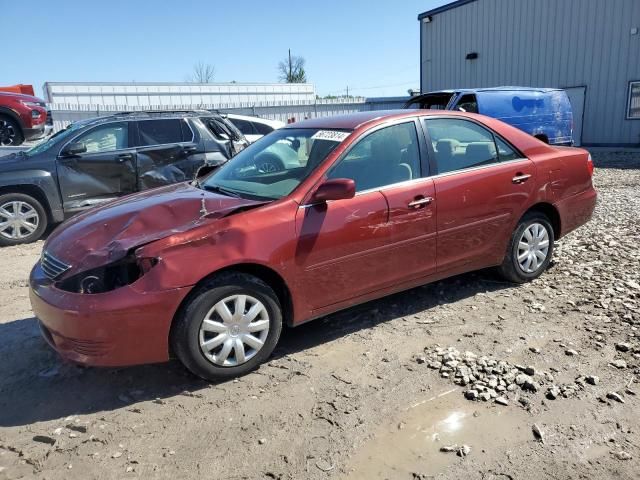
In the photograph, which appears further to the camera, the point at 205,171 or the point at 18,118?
the point at 18,118

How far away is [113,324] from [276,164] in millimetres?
1797

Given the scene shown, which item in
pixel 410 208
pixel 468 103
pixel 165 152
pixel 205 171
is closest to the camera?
pixel 410 208

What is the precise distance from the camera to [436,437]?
266cm

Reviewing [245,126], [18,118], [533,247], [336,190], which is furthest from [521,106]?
[18,118]

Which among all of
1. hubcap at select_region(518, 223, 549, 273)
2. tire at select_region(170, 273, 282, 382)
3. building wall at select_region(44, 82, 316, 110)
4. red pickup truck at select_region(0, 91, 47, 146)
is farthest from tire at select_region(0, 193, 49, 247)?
building wall at select_region(44, 82, 316, 110)

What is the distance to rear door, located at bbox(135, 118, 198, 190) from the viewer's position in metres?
7.46

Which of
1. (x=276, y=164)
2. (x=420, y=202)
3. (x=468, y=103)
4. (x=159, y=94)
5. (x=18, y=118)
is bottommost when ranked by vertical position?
(x=420, y=202)

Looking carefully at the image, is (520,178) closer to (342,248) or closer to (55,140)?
Answer: (342,248)

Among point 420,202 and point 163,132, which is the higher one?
point 163,132

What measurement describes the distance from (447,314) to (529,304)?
0.74 metres

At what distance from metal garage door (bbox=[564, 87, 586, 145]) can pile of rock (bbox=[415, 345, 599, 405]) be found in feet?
56.7

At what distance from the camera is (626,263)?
5.05 meters

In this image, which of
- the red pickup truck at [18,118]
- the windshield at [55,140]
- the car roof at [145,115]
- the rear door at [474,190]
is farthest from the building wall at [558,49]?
the windshield at [55,140]

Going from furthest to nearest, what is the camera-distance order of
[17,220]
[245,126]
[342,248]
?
[245,126] < [17,220] < [342,248]
